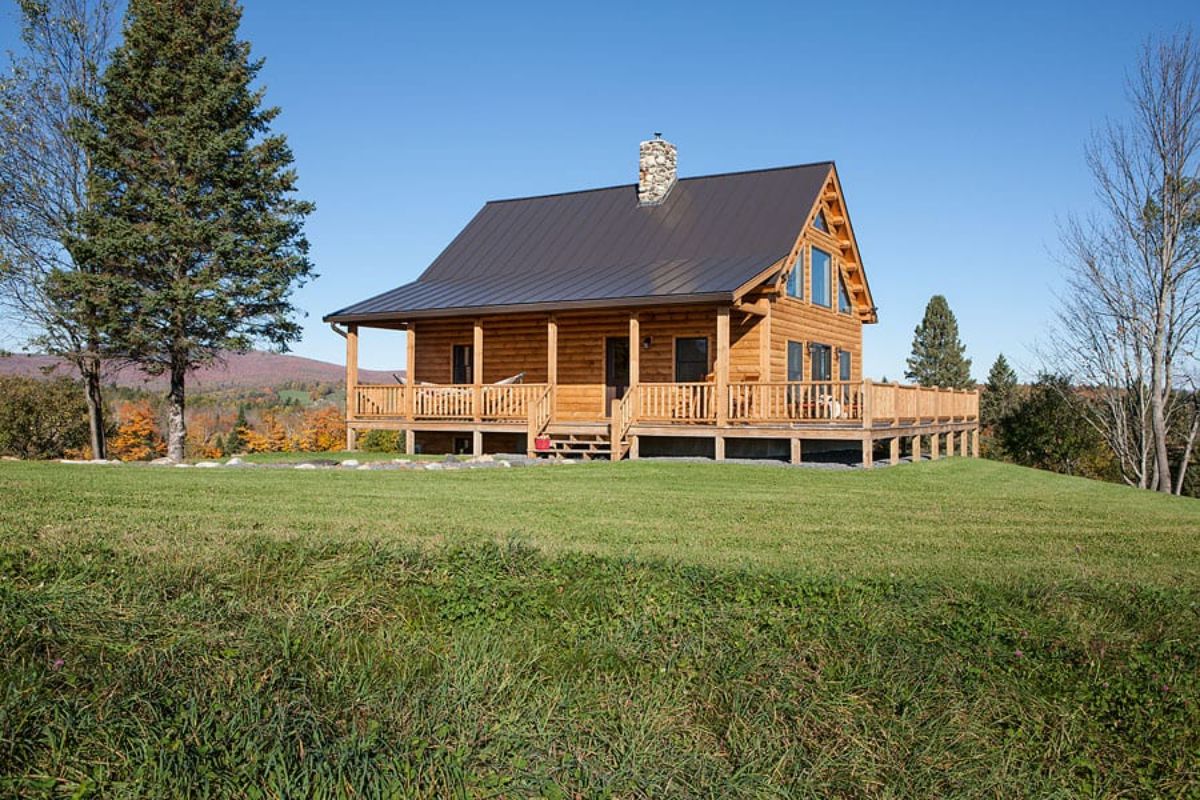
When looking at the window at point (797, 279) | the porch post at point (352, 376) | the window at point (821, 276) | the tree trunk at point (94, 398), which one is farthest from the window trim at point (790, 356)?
the tree trunk at point (94, 398)

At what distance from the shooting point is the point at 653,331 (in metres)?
21.3

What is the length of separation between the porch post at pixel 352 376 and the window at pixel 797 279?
32.2 feet

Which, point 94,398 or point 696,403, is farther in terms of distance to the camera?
point 94,398

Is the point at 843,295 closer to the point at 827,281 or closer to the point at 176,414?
the point at 827,281

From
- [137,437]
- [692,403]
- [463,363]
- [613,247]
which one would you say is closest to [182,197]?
[463,363]

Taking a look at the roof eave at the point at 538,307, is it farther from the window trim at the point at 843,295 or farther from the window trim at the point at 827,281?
the window trim at the point at 843,295

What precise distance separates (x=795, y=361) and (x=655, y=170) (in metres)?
6.19

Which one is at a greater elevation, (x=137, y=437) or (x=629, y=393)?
(x=629, y=393)

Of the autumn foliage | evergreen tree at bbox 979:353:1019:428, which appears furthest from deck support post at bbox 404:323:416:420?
evergreen tree at bbox 979:353:1019:428

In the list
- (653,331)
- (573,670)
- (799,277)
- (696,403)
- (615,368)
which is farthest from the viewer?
(799,277)

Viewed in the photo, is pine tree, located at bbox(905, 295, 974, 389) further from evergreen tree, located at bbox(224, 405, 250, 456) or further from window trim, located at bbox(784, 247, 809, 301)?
evergreen tree, located at bbox(224, 405, 250, 456)

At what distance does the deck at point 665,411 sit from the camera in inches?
687

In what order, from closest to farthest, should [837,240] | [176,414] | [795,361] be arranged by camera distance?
[795,361] → [176,414] → [837,240]

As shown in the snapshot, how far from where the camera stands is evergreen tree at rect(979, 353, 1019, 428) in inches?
1597
